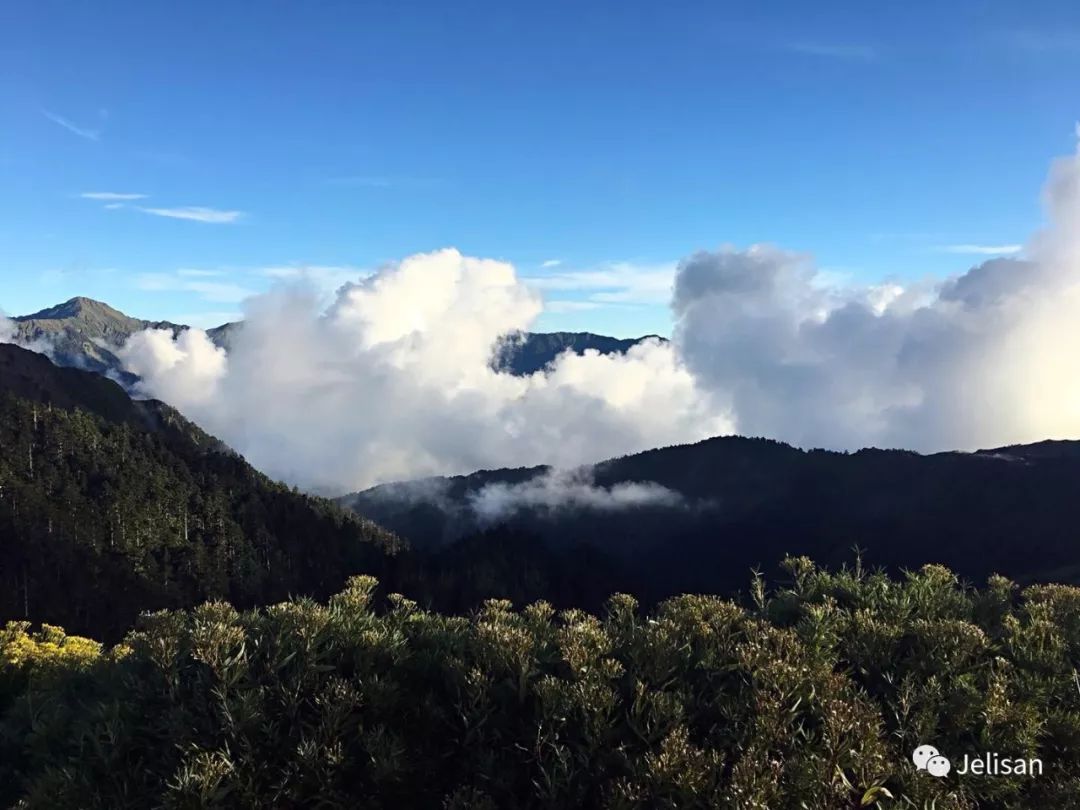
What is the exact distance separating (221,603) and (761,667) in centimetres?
946

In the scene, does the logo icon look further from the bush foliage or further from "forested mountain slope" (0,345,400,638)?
"forested mountain slope" (0,345,400,638)

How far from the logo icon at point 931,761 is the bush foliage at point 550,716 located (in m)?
0.21

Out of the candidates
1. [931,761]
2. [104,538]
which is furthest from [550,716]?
[104,538]

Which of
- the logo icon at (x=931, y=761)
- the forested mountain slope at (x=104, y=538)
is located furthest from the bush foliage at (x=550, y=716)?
the forested mountain slope at (x=104, y=538)

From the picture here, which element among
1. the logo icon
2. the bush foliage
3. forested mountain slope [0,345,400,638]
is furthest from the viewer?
forested mountain slope [0,345,400,638]

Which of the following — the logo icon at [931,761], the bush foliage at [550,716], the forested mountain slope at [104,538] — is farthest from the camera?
the forested mountain slope at [104,538]

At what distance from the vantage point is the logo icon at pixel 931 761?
34.1 feet

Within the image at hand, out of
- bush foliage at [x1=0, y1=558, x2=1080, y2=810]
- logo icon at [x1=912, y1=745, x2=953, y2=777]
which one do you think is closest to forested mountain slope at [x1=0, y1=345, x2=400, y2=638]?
bush foliage at [x1=0, y1=558, x2=1080, y2=810]

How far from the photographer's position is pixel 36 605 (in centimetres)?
13750

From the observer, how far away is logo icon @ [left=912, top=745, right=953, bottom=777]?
34.1 ft

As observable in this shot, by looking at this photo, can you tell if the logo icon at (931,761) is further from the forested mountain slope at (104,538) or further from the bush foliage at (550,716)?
the forested mountain slope at (104,538)

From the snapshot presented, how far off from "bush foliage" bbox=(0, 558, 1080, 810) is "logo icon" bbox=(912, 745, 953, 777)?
21 cm

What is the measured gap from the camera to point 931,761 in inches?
414

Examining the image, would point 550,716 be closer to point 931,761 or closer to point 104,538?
point 931,761
